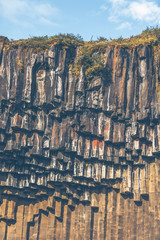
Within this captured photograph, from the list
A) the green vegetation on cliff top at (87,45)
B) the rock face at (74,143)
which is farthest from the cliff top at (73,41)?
the rock face at (74,143)

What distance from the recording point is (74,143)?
52875mm

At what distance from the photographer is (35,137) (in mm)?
53406

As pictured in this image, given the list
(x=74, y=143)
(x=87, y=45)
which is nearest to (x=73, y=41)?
(x=87, y=45)

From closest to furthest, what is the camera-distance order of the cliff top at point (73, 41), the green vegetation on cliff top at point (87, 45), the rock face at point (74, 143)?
the rock face at point (74, 143) → the green vegetation on cliff top at point (87, 45) → the cliff top at point (73, 41)

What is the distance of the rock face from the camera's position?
169 feet

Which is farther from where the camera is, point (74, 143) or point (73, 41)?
point (73, 41)

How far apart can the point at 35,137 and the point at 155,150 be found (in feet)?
39.6

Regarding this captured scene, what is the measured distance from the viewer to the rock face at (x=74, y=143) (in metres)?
51.7

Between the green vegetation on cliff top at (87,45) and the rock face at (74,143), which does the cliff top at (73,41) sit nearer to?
the green vegetation on cliff top at (87,45)

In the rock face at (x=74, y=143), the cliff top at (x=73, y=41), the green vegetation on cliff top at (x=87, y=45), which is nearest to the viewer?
the rock face at (x=74, y=143)

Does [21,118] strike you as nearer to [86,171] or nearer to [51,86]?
[51,86]

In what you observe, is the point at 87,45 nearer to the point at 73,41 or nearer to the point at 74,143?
the point at 73,41

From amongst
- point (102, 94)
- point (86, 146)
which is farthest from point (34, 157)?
point (102, 94)

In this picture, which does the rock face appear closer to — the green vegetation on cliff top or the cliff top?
the green vegetation on cliff top
